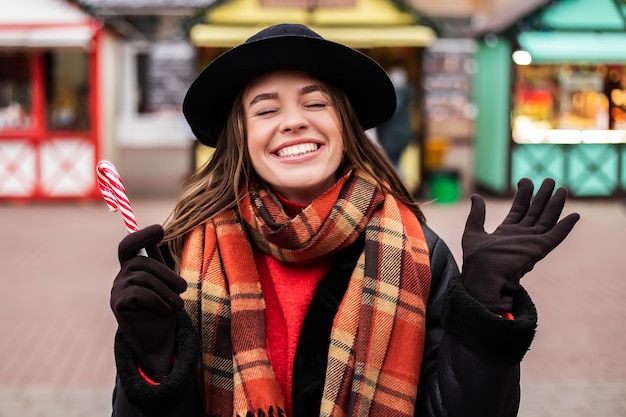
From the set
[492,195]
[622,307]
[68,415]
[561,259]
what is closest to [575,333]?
[622,307]

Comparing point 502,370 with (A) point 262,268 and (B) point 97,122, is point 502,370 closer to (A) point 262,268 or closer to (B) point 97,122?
(A) point 262,268

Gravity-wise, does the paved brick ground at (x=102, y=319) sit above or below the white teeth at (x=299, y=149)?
below

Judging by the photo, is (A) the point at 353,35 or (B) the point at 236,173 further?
(A) the point at 353,35

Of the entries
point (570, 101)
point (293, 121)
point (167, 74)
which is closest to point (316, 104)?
point (293, 121)

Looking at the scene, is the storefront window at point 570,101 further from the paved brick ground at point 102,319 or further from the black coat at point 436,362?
the black coat at point 436,362

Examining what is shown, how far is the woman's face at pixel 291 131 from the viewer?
2320mm

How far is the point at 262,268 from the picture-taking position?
2398 millimetres

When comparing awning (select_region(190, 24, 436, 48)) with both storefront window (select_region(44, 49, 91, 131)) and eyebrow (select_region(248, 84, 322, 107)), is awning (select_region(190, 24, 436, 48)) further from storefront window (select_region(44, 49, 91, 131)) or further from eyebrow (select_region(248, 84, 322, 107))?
eyebrow (select_region(248, 84, 322, 107))

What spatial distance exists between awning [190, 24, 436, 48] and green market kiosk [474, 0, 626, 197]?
1.72 m

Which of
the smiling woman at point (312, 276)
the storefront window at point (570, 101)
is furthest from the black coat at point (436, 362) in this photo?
the storefront window at point (570, 101)

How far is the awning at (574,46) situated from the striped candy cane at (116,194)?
12.5 m

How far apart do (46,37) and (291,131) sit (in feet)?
39.6

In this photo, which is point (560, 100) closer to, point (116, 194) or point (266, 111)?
point (266, 111)

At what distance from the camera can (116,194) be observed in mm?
2232
